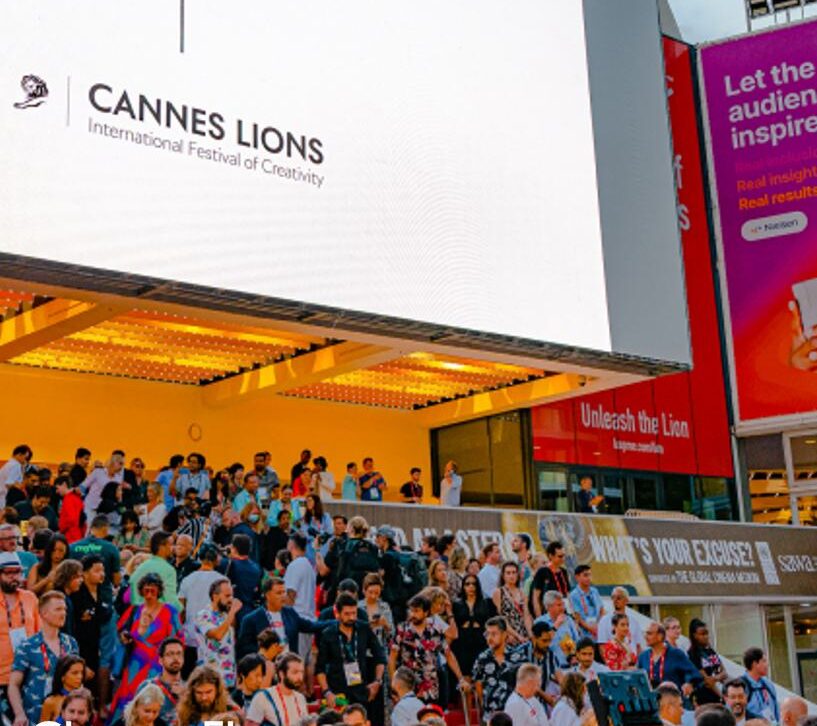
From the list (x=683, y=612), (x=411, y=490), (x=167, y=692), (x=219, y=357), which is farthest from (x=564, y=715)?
(x=683, y=612)

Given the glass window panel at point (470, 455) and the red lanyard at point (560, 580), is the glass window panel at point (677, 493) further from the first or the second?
the red lanyard at point (560, 580)

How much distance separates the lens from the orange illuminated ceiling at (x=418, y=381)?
23.0 m

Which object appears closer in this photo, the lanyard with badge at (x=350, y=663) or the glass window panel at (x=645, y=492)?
the lanyard with badge at (x=350, y=663)

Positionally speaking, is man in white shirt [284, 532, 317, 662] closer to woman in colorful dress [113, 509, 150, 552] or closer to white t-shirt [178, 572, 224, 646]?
woman in colorful dress [113, 509, 150, 552]

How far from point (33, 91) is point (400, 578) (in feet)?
22.7

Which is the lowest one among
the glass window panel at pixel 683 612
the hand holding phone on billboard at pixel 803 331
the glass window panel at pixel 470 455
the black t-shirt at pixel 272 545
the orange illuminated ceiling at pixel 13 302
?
the glass window panel at pixel 683 612

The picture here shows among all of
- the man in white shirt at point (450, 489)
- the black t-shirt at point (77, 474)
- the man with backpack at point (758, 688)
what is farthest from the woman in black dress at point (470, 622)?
the man in white shirt at point (450, 489)

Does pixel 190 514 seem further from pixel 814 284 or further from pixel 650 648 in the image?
pixel 814 284

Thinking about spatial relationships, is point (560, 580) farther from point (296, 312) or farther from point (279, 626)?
point (296, 312)

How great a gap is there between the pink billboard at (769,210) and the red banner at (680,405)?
1.45ft

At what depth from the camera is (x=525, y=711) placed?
11102 millimetres

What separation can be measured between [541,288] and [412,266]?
8.33 ft

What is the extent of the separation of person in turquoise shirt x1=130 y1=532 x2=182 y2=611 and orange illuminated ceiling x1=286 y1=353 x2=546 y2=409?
11.1m

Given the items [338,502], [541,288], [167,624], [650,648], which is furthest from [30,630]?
[541,288]
